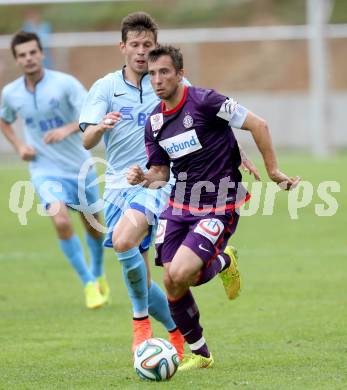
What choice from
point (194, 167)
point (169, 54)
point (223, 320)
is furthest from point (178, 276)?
point (223, 320)

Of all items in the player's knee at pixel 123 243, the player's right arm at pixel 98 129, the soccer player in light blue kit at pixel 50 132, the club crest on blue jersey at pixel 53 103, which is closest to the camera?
the player's right arm at pixel 98 129

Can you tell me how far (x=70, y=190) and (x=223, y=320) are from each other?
7.42 ft

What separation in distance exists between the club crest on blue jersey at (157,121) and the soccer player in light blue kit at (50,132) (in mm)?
3111

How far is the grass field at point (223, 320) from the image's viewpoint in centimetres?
630

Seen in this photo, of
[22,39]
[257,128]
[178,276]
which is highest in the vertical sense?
[257,128]

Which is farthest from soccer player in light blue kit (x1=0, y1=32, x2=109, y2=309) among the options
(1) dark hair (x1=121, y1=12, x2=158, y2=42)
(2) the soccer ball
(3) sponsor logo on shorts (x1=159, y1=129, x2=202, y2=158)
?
(2) the soccer ball

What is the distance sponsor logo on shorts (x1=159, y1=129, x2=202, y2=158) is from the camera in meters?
6.52

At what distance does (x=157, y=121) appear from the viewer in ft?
21.7

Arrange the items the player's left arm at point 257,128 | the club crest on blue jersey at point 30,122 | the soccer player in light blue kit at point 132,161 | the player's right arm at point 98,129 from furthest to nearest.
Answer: the club crest on blue jersey at point 30,122 → the soccer player in light blue kit at point 132,161 → the player's right arm at point 98,129 → the player's left arm at point 257,128

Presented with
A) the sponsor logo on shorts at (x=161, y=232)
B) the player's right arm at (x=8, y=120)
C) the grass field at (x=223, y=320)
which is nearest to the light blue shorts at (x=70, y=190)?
the player's right arm at (x=8, y=120)

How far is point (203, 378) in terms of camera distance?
623 centimetres

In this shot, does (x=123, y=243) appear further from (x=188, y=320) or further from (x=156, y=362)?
(x=156, y=362)

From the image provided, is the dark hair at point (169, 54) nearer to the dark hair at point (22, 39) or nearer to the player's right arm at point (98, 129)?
the player's right arm at point (98, 129)

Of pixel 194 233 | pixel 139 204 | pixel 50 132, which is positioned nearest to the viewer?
pixel 194 233
